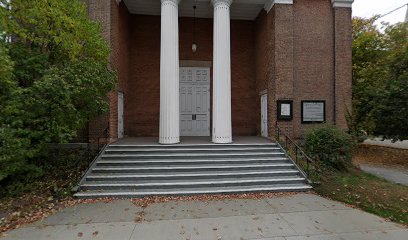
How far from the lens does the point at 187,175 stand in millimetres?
6488

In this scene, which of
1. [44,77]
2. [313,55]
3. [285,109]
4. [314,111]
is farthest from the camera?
[313,55]

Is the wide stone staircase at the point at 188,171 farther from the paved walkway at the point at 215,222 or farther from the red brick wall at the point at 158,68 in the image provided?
the red brick wall at the point at 158,68

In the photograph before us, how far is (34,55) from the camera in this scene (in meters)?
6.07

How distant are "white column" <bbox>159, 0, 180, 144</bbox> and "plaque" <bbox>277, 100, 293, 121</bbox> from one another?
4.44 m

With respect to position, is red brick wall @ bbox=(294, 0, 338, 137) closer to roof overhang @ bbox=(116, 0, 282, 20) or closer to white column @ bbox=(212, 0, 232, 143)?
roof overhang @ bbox=(116, 0, 282, 20)

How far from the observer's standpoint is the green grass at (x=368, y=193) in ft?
16.2

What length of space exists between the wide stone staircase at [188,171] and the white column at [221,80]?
0.69 metres

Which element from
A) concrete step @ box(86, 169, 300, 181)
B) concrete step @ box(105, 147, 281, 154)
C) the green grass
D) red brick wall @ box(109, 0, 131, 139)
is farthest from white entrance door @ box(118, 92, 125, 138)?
the green grass

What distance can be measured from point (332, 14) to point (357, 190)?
8.28 metres

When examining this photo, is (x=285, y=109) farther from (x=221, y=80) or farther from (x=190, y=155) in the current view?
(x=190, y=155)

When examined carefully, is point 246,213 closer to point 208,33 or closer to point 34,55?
point 34,55

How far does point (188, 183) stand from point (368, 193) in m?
4.81

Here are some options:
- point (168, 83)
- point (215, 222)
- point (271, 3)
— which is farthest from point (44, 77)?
point (271, 3)

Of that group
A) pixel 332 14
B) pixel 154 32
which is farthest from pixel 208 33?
pixel 332 14
